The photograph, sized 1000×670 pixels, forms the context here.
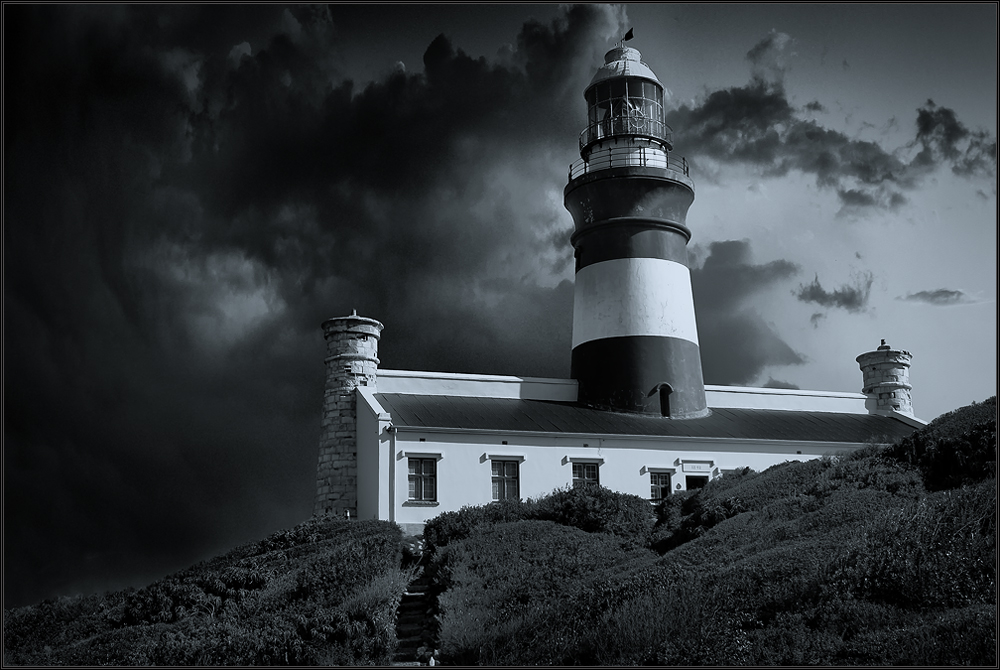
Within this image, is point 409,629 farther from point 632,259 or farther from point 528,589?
point 632,259

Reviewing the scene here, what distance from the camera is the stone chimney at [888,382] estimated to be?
107 ft

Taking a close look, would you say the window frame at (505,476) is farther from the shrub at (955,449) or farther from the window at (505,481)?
the shrub at (955,449)

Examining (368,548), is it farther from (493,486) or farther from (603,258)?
(603,258)

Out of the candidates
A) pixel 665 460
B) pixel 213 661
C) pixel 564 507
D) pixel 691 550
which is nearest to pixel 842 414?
pixel 665 460

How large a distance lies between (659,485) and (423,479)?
20.8 feet

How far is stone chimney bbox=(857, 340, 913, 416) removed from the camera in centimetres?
3266

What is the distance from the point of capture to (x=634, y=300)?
94.6ft

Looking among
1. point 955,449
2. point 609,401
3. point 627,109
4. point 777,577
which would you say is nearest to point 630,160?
point 627,109

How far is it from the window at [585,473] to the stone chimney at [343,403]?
565cm

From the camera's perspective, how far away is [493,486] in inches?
961

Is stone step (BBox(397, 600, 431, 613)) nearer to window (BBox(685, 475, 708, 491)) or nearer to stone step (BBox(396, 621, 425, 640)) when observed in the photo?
stone step (BBox(396, 621, 425, 640))

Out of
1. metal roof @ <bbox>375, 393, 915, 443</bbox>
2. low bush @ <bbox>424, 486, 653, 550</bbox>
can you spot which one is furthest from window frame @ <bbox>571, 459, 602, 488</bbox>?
low bush @ <bbox>424, 486, 653, 550</bbox>

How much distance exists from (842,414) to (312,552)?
62.1 feet

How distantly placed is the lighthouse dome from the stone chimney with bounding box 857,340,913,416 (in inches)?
462
